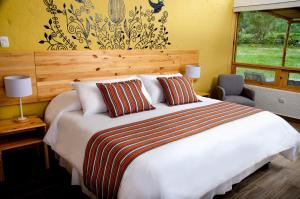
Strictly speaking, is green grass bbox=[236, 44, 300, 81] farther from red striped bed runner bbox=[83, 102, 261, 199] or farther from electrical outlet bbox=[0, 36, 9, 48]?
electrical outlet bbox=[0, 36, 9, 48]

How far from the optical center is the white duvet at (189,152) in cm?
163

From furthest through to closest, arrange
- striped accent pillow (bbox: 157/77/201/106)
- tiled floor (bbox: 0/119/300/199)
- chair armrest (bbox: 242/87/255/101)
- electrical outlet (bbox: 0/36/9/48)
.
Answer: chair armrest (bbox: 242/87/255/101) → striped accent pillow (bbox: 157/77/201/106) → electrical outlet (bbox: 0/36/9/48) → tiled floor (bbox: 0/119/300/199)

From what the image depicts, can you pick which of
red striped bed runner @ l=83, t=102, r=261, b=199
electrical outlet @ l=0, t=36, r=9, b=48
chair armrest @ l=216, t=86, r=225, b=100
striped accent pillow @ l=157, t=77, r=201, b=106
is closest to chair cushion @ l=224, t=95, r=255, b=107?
chair armrest @ l=216, t=86, r=225, b=100

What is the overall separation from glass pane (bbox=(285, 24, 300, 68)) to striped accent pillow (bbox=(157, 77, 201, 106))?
2.26 metres

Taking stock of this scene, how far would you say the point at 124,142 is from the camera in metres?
Answer: 1.90

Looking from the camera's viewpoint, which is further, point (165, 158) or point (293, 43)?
point (293, 43)

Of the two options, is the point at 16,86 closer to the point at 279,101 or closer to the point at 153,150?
the point at 153,150

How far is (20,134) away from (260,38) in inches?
170

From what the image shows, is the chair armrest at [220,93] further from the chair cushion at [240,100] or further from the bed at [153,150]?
the bed at [153,150]

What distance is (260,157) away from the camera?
233 cm

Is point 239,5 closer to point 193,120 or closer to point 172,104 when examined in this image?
point 172,104

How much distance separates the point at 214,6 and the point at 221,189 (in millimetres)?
3476

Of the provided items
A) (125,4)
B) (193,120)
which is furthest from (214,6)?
(193,120)

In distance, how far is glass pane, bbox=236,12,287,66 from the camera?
14.7 feet
